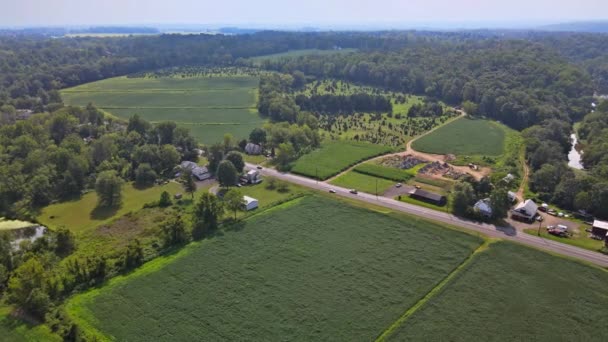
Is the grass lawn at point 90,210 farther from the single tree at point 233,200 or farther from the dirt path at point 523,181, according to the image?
the dirt path at point 523,181

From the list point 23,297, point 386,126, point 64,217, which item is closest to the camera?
point 23,297

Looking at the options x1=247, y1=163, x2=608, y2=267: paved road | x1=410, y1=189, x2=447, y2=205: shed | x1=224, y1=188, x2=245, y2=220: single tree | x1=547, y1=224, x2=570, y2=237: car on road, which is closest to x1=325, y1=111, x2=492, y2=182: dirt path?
x1=247, y1=163, x2=608, y2=267: paved road

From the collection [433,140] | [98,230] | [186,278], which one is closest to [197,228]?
[186,278]

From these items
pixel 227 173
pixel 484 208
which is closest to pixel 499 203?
pixel 484 208

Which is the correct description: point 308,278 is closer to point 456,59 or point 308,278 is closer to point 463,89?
point 463,89

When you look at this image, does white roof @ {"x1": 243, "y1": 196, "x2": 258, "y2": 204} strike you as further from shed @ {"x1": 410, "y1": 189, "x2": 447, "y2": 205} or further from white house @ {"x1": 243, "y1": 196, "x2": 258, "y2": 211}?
shed @ {"x1": 410, "y1": 189, "x2": 447, "y2": 205}

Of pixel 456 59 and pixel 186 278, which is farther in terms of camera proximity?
pixel 456 59

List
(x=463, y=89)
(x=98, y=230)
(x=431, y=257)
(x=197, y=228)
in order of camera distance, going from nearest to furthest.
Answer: (x=431, y=257), (x=197, y=228), (x=98, y=230), (x=463, y=89)
